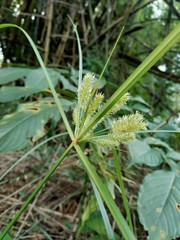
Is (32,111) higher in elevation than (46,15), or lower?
lower

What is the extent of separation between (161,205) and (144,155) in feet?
0.46

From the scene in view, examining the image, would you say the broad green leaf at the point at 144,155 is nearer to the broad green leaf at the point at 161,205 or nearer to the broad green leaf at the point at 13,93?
the broad green leaf at the point at 161,205

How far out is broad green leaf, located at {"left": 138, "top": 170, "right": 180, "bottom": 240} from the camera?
588 mm

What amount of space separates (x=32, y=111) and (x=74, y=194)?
1.71 ft

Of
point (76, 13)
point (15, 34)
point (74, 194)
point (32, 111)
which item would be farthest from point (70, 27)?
point (32, 111)

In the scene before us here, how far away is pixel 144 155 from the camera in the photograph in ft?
2.43

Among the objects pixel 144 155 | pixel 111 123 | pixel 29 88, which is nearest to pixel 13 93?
pixel 29 88

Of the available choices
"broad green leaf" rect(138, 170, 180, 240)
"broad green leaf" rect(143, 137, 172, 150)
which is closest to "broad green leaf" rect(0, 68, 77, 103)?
"broad green leaf" rect(143, 137, 172, 150)

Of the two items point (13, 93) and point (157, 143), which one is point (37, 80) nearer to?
point (13, 93)

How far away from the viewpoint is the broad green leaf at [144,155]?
729 millimetres

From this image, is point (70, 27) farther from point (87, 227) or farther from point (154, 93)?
point (87, 227)

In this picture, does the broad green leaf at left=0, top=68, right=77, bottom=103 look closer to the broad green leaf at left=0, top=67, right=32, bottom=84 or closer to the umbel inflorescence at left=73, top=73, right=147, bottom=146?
the broad green leaf at left=0, top=67, right=32, bottom=84

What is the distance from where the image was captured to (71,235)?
3.33ft

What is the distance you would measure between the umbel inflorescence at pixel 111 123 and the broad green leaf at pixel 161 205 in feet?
0.74
